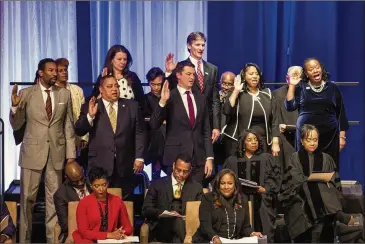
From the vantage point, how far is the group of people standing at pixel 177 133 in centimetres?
789

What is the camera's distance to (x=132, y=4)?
1026cm

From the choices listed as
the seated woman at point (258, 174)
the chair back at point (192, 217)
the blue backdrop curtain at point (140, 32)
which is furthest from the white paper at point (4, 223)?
the blue backdrop curtain at point (140, 32)

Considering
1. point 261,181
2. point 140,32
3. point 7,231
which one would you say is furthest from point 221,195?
point 140,32

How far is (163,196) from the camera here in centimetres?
773

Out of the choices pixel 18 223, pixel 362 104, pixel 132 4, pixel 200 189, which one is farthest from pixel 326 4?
pixel 18 223

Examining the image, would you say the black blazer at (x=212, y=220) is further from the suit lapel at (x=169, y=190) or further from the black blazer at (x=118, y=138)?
the black blazer at (x=118, y=138)

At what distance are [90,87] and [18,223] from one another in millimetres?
2396

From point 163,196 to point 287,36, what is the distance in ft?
10.6

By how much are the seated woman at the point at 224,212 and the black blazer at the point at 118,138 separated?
0.86 meters

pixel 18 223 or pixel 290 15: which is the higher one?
pixel 290 15

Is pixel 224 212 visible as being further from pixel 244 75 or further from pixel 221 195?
pixel 244 75

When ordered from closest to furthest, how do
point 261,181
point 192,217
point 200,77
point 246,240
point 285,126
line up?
1. point 246,240
2. point 192,217
3. point 261,181
4. point 200,77
5. point 285,126

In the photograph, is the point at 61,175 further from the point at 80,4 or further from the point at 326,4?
the point at 326,4

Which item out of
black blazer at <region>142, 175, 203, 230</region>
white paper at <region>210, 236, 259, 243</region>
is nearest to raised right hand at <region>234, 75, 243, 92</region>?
black blazer at <region>142, 175, 203, 230</region>
